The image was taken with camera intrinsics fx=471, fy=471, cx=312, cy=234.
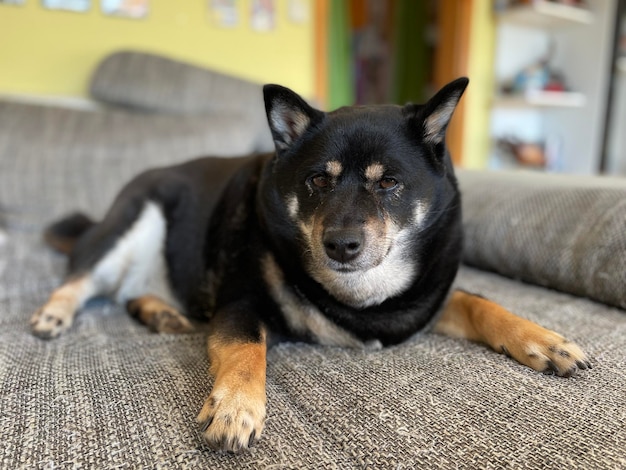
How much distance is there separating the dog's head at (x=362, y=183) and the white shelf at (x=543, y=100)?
9.00 ft

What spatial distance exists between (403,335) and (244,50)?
88.7 inches

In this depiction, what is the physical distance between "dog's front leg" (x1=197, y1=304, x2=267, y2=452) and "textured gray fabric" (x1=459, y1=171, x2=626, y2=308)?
83cm

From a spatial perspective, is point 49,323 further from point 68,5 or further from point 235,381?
point 68,5

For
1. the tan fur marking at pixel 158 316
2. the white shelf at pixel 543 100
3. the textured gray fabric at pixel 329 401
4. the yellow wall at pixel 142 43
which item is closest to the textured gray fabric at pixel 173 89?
the yellow wall at pixel 142 43

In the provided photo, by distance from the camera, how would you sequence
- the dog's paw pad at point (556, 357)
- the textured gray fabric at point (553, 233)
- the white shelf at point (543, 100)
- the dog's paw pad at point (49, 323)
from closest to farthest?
the dog's paw pad at point (556, 357), the dog's paw pad at point (49, 323), the textured gray fabric at point (553, 233), the white shelf at point (543, 100)

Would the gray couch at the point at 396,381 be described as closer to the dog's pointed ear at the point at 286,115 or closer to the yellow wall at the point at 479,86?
the dog's pointed ear at the point at 286,115

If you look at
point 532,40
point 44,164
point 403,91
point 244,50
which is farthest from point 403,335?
point 403,91

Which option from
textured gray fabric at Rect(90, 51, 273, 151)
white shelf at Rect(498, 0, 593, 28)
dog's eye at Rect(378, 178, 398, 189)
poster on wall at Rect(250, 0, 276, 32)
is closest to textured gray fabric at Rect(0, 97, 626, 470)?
dog's eye at Rect(378, 178, 398, 189)

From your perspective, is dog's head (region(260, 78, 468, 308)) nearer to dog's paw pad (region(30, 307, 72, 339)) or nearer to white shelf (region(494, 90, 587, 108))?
dog's paw pad (region(30, 307, 72, 339))

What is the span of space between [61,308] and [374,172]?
32.3 inches

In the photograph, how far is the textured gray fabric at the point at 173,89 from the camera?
7.45ft

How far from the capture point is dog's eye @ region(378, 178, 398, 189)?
38.5 inches

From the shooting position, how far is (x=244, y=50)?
2760 millimetres

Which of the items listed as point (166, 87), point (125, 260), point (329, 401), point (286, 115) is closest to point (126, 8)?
point (166, 87)
